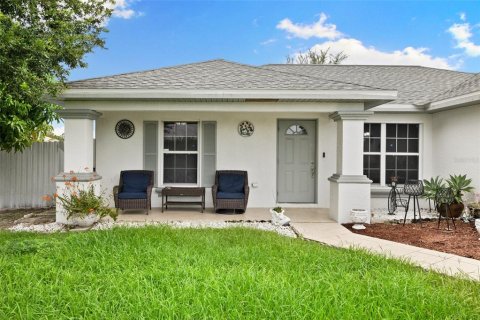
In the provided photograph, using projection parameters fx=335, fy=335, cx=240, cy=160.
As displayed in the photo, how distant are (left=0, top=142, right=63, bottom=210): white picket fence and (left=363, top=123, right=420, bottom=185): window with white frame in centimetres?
889

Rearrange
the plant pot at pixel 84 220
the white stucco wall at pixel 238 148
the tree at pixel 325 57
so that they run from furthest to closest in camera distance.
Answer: the tree at pixel 325 57, the white stucco wall at pixel 238 148, the plant pot at pixel 84 220

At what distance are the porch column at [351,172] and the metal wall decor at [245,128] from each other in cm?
255

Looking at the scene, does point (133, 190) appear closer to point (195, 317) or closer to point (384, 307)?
point (195, 317)

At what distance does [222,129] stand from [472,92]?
6.11 metres

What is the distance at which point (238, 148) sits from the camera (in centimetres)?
931

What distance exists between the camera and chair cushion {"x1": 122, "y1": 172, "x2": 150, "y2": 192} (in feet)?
28.3

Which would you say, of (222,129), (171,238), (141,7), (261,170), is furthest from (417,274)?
(141,7)

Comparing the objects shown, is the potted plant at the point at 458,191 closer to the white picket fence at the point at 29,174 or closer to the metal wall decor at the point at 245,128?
the metal wall decor at the point at 245,128

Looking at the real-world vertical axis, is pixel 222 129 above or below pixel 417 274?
above

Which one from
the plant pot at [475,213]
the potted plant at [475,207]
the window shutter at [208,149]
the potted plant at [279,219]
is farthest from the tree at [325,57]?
the potted plant at [279,219]

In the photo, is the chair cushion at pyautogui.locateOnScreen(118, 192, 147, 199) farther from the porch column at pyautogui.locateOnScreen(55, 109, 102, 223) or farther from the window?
the window

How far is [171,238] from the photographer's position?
5.15 meters

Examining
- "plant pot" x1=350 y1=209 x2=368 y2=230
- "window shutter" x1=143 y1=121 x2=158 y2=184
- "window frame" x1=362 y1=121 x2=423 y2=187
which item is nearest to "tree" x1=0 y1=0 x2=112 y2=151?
"window shutter" x1=143 y1=121 x2=158 y2=184

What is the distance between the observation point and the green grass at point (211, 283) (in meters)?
2.84
